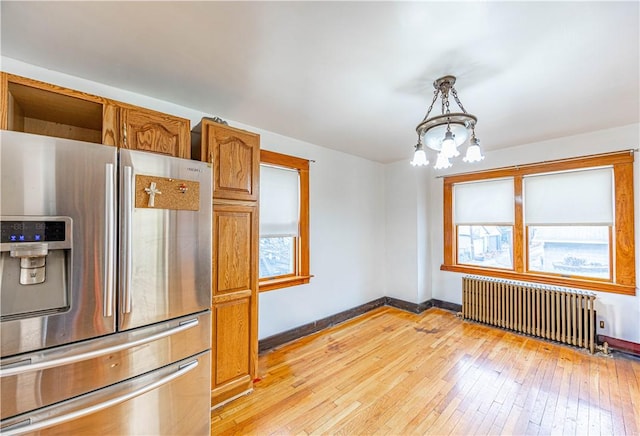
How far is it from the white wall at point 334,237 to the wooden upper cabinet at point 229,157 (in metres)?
0.61

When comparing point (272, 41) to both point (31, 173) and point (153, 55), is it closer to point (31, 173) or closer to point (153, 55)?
point (153, 55)

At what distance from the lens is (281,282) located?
312 centimetres

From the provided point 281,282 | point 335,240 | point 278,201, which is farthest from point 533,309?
point 278,201

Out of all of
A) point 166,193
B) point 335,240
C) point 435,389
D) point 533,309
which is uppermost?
point 166,193

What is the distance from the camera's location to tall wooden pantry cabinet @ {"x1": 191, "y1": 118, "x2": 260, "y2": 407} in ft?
6.81

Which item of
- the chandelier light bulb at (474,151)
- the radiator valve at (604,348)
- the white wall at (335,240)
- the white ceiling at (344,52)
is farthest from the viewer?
the white wall at (335,240)

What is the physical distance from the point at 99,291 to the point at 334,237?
284cm

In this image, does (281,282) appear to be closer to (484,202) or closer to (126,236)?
(126,236)

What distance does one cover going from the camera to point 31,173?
1225mm

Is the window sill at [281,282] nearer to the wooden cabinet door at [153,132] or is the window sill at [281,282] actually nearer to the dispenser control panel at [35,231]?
the wooden cabinet door at [153,132]

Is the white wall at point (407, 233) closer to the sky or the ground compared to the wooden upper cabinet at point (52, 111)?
closer to the ground

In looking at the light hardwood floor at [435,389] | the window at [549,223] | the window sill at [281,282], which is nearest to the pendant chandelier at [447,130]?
the light hardwood floor at [435,389]

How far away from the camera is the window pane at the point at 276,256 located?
3156 mm

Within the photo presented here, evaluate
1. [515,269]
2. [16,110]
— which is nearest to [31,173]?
[16,110]
